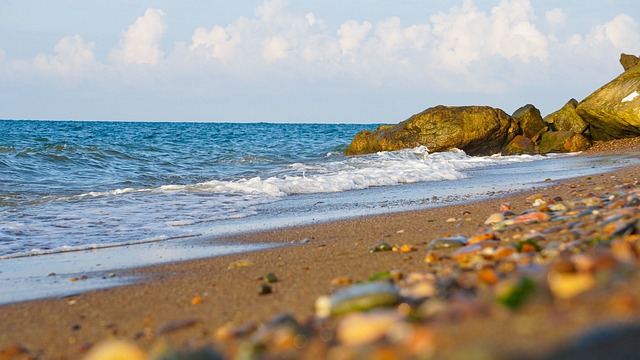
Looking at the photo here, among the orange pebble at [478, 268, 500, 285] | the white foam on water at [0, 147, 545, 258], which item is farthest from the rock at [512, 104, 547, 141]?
the orange pebble at [478, 268, 500, 285]

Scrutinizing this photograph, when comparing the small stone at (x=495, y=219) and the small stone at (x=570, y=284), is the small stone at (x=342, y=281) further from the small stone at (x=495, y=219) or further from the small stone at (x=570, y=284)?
the small stone at (x=495, y=219)

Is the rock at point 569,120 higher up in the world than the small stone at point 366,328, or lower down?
higher up

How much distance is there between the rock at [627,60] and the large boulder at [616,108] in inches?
137

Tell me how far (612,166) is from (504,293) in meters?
12.4

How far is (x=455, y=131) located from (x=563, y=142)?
3.13 meters

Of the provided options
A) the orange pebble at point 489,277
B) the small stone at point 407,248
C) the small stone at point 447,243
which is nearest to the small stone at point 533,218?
the small stone at point 447,243

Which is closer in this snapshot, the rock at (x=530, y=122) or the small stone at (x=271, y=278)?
the small stone at (x=271, y=278)

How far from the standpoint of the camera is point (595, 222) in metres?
5.01

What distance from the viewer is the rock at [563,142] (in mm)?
20672

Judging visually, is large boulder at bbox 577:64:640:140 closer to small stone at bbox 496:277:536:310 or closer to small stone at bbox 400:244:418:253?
small stone at bbox 400:244:418:253

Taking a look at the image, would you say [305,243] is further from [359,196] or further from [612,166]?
[612,166]

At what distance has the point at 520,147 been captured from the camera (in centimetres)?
2148

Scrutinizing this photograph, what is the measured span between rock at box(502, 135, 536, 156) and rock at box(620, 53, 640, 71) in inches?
168

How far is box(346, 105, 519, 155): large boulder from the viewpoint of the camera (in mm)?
21266
